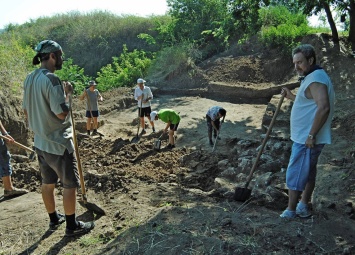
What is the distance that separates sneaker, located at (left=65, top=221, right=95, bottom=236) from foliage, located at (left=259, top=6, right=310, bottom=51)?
10.9 meters

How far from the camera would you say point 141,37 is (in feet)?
68.5

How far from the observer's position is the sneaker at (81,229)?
13.3 feet

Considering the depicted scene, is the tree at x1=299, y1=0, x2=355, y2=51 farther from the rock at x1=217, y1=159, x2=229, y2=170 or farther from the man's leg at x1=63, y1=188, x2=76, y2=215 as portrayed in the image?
the man's leg at x1=63, y1=188, x2=76, y2=215

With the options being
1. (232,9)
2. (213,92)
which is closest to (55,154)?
(232,9)

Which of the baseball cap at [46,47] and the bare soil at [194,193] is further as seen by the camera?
the baseball cap at [46,47]

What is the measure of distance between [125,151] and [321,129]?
509 centimetres

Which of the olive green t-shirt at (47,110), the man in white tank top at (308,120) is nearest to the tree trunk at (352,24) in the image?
the man in white tank top at (308,120)

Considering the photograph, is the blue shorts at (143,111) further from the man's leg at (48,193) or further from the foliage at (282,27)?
the man's leg at (48,193)

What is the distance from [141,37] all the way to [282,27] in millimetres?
8415

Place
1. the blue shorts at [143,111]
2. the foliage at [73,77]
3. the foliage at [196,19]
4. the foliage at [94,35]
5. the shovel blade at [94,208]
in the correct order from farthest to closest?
the foliage at [94,35] → the foliage at [196,19] → the foliage at [73,77] → the blue shorts at [143,111] → the shovel blade at [94,208]

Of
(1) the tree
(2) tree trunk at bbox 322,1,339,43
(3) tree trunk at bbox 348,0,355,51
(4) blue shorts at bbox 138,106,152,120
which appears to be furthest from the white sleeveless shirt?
(2) tree trunk at bbox 322,1,339,43

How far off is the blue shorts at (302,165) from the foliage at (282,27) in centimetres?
1039

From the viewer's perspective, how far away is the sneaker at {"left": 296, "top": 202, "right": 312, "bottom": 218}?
12.8 feet

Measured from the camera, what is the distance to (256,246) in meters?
3.12
